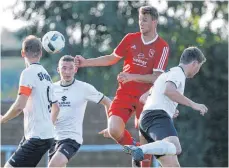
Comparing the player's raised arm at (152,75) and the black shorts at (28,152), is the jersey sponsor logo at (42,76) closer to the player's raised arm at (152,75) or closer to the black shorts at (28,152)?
the black shorts at (28,152)

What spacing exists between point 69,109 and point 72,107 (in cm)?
5

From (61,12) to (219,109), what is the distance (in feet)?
15.9

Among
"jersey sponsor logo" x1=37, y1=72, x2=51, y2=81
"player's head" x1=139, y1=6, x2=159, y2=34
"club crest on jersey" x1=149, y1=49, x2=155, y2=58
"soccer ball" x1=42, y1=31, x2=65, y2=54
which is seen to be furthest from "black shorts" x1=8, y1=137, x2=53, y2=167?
"player's head" x1=139, y1=6, x2=159, y2=34

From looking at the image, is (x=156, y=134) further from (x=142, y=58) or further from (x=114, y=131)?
(x=142, y=58)

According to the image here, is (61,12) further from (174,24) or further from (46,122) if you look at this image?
(46,122)

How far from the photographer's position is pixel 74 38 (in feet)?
64.2

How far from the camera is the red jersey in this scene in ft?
32.6

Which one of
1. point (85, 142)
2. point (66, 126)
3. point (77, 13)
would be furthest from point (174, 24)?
point (66, 126)

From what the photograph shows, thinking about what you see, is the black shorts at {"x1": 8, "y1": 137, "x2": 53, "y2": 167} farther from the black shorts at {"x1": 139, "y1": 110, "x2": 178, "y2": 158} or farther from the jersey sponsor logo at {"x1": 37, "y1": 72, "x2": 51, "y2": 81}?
the black shorts at {"x1": 139, "y1": 110, "x2": 178, "y2": 158}

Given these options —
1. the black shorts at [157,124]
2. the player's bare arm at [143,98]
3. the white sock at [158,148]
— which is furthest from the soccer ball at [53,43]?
the white sock at [158,148]

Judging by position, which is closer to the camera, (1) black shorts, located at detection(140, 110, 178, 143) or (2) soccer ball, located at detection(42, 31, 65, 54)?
(1) black shorts, located at detection(140, 110, 178, 143)

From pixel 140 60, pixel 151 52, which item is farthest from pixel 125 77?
pixel 151 52

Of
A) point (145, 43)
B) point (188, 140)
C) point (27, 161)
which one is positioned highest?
point (145, 43)

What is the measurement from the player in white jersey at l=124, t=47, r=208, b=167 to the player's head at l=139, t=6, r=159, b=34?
0.87 metres
